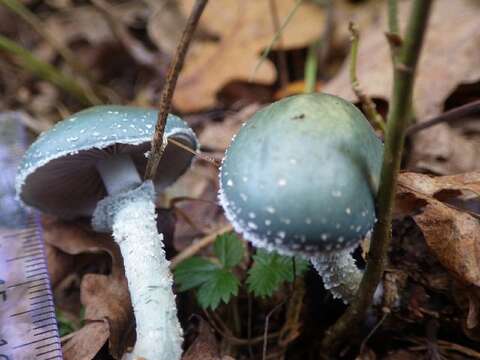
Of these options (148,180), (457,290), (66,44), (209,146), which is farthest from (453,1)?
(66,44)

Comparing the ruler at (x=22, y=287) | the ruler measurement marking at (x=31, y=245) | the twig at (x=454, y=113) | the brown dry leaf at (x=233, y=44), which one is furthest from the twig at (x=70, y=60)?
the twig at (x=454, y=113)

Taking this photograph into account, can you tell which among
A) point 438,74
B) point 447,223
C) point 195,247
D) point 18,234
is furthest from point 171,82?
point 438,74

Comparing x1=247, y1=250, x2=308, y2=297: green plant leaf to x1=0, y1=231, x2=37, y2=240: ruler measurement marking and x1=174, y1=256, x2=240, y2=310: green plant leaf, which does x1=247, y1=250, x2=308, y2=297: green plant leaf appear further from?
x1=0, y1=231, x2=37, y2=240: ruler measurement marking

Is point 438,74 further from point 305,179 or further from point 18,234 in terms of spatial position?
point 18,234

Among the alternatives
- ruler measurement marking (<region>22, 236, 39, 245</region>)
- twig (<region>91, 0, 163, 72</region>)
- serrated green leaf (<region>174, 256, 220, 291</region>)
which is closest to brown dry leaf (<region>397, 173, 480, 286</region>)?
serrated green leaf (<region>174, 256, 220, 291</region>)

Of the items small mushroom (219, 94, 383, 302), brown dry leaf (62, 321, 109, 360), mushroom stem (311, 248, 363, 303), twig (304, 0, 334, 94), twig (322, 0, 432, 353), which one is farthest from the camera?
twig (304, 0, 334, 94)

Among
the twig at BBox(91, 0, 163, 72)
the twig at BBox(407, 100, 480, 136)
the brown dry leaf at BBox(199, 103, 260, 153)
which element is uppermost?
the twig at BBox(91, 0, 163, 72)

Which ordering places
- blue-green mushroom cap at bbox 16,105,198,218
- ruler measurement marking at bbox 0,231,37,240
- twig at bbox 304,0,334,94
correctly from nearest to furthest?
blue-green mushroom cap at bbox 16,105,198,218, ruler measurement marking at bbox 0,231,37,240, twig at bbox 304,0,334,94
